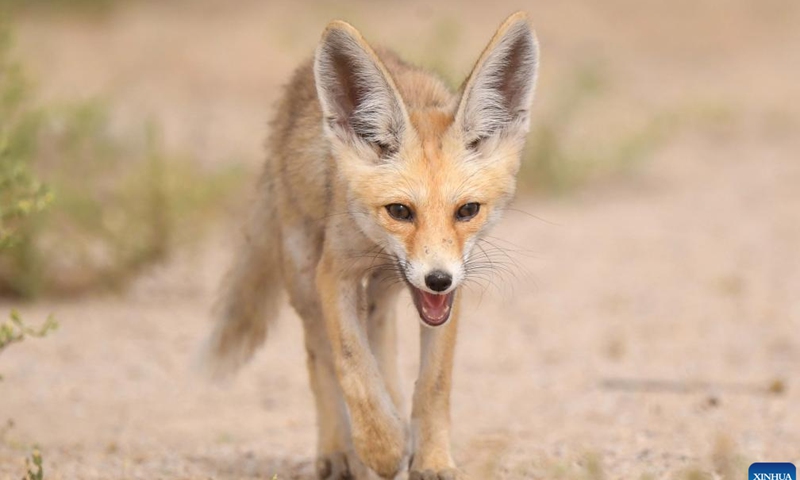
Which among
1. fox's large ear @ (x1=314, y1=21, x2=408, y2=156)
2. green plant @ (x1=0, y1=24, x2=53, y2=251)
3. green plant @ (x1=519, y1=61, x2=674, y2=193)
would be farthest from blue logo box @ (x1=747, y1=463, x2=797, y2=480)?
green plant @ (x1=519, y1=61, x2=674, y2=193)

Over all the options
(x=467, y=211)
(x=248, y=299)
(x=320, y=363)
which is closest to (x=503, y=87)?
(x=467, y=211)

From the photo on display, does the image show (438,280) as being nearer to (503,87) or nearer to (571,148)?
(503,87)

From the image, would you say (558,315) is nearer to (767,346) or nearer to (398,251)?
(767,346)

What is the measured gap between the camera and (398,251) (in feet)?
13.8

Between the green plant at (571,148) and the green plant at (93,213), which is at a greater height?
the green plant at (93,213)

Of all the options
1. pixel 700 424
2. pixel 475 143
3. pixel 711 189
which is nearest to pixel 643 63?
pixel 711 189

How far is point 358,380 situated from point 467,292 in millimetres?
4142

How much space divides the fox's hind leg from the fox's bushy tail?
55cm

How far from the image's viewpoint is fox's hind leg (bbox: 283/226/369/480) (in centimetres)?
499

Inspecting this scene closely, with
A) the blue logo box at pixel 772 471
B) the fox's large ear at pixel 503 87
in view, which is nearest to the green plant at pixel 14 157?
the fox's large ear at pixel 503 87

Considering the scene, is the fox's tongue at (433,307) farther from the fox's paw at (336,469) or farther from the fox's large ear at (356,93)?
the fox's paw at (336,469)

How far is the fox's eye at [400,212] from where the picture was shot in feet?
13.8

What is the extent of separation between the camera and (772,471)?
15.0 ft

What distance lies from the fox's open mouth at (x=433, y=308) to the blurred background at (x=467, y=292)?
61 cm
